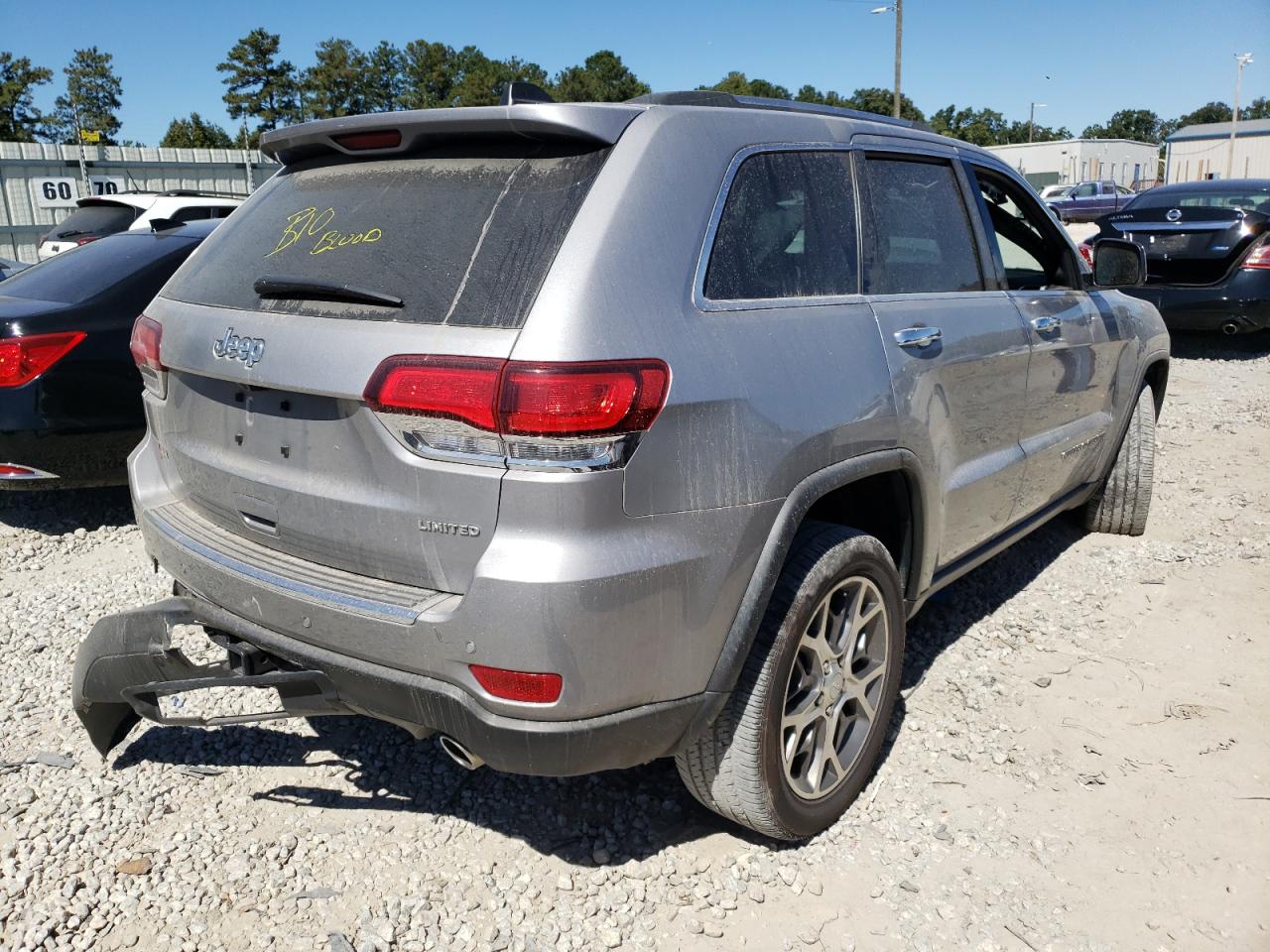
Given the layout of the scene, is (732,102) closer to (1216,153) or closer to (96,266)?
(96,266)

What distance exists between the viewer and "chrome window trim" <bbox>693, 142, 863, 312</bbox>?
7.39 ft

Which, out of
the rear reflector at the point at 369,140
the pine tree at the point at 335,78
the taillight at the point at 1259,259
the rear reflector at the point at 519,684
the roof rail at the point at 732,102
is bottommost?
the rear reflector at the point at 519,684

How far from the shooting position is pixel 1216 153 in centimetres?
7088

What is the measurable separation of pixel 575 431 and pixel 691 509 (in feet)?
1.07

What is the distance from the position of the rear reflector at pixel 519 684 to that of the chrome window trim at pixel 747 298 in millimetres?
867

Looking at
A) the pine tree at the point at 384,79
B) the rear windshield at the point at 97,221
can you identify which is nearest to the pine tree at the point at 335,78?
the pine tree at the point at 384,79

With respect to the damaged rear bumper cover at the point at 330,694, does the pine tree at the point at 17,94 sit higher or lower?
higher

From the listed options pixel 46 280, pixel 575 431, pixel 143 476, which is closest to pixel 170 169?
pixel 46 280

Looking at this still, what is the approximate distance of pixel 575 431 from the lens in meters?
1.97

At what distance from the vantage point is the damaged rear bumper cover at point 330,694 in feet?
6.89

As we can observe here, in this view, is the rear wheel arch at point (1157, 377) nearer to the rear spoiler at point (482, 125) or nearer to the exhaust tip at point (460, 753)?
Answer: the rear spoiler at point (482, 125)

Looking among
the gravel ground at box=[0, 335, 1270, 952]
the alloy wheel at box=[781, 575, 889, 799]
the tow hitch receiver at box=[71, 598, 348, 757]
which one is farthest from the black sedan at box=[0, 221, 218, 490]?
the alloy wheel at box=[781, 575, 889, 799]

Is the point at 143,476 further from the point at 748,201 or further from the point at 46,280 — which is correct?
the point at 46,280

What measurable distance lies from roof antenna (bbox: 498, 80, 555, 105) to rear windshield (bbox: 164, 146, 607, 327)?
0.84 ft
